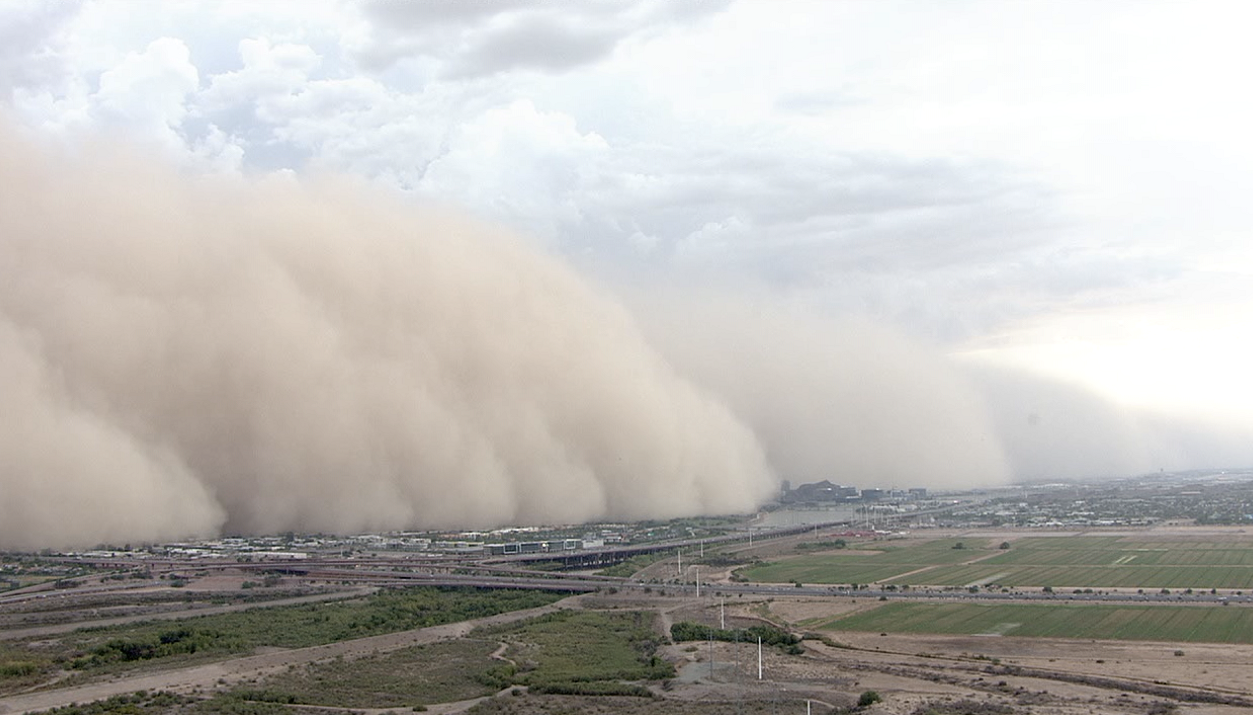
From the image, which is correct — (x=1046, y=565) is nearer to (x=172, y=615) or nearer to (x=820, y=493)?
(x=172, y=615)

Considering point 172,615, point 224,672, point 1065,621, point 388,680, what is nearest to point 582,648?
point 388,680

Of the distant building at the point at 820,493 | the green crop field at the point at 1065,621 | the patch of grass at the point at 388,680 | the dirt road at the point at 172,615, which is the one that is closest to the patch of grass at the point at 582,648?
the patch of grass at the point at 388,680

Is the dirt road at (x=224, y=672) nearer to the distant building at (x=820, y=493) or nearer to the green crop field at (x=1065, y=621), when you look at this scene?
the green crop field at (x=1065, y=621)

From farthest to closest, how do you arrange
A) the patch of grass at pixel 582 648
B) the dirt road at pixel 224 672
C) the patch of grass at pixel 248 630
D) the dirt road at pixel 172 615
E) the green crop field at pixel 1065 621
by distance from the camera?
1. the dirt road at pixel 172 615
2. the green crop field at pixel 1065 621
3. the patch of grass at pixel 248 630
4. the patch of grass at pixel 582 648
5. the dirt road at pixel 224 672

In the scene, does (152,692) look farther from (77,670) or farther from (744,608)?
(744,608)

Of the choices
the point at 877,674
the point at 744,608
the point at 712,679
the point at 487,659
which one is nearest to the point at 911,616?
the point at 744,608

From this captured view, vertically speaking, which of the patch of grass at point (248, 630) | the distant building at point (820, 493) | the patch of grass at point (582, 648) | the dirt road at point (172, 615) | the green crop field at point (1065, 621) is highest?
the distant building at point (820, 493)

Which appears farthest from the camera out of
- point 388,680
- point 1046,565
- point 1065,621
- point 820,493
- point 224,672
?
point 820,493
